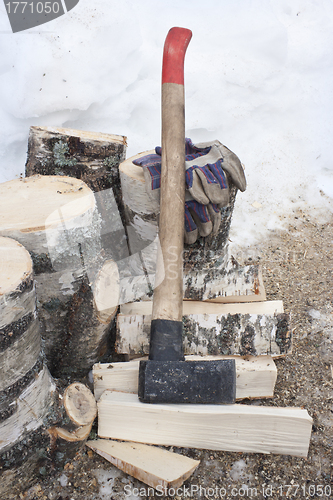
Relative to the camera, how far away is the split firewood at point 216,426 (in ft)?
5.82

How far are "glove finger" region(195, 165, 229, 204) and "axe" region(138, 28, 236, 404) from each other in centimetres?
13

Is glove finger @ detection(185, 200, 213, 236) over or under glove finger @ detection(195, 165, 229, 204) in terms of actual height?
under

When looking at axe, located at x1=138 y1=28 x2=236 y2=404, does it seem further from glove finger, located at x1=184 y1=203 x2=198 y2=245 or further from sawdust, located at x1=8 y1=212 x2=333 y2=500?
sawdust, located at x1=8 y1=212 x2=333 y2=500

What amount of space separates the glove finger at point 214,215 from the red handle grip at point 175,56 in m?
0.84

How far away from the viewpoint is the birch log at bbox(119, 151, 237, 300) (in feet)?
7.80

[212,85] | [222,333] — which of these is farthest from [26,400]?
[212,85]

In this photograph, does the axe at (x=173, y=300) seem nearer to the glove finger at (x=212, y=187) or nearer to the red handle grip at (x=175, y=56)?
the red handle grip at (x=175, y=56)

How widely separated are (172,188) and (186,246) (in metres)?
0.48

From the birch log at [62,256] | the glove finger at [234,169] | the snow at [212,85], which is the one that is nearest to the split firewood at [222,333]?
the birch log at [62,256]

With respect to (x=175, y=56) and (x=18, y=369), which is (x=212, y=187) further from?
(x=18, y=369)

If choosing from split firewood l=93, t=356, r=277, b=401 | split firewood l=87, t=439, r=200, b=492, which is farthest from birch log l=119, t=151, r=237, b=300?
split firewood l=87, t=439, r=200, b=492

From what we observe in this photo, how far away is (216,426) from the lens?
70.9 inches

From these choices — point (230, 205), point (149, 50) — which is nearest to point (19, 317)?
point (230, 205)

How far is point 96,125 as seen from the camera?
146 inches
